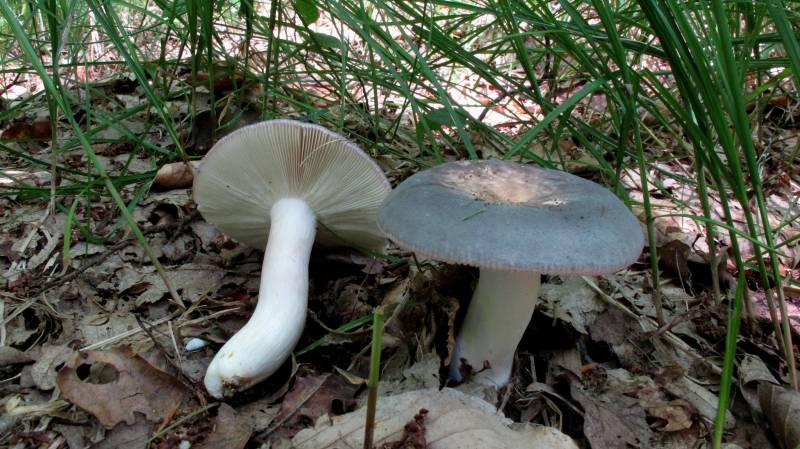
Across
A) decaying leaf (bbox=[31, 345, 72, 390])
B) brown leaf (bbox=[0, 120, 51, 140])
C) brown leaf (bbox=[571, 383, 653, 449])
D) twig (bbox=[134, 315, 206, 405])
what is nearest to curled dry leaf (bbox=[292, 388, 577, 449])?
brown leaf (bbox=[571, 383, 653, 449])

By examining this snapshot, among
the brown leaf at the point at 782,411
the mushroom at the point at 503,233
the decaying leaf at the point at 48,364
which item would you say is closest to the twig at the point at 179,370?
the decaying leaf at the point at 48,364

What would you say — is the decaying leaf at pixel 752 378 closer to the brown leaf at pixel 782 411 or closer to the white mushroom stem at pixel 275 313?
the brown leaf at pixel 782 411

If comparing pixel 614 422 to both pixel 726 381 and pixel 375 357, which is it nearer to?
pixel 726 381

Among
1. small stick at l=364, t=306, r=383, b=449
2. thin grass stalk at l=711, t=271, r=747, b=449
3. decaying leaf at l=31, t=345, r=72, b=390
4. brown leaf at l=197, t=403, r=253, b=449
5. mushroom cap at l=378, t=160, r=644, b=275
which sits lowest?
brown leaf at l=197, t=403, r=253, b=449

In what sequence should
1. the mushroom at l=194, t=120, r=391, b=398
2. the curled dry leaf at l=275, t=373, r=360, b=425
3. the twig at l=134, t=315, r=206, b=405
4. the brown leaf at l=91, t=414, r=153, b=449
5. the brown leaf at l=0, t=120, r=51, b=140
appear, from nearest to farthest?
the brown leaf at l=91, t=414, r=153, b=449 → the curled dry leaf at l=275, t=373, r=360, b=425 → the twig at l=134, t=315, r=206, b=405 → the mushroom at l=194, t=120, r=391, b=398 → the brown leaf at l=0, t=120, r=51, b=140

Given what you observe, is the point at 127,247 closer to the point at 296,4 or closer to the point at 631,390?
the point at 296,4

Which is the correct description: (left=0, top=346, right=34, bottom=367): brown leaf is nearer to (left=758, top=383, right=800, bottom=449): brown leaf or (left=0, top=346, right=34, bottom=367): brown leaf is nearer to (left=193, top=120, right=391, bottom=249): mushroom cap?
(left=193, top=120, right=391, bottom=249): mushroom cap
